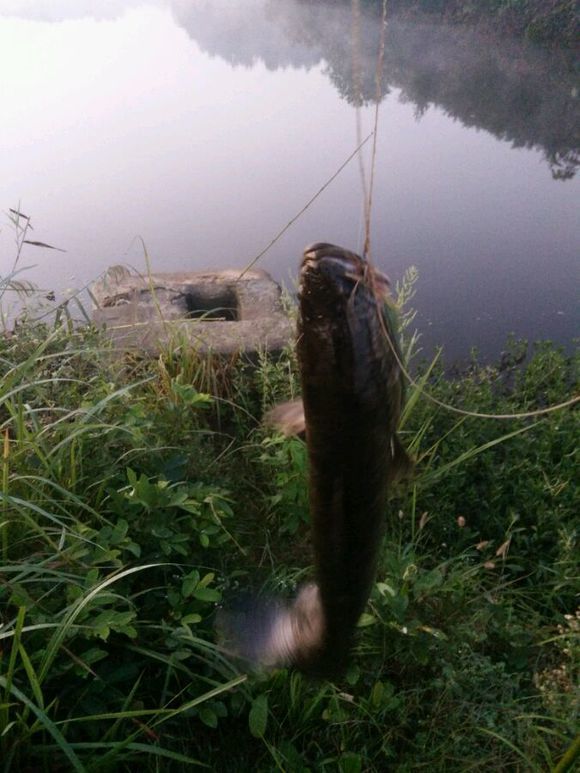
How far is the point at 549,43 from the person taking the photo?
9.20 m

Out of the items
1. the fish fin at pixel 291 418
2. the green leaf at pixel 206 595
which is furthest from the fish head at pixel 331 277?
the green leaf at pixel 206 595

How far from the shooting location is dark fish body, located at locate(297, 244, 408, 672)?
1.16 meters

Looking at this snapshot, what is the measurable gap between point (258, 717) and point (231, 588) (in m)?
0.50

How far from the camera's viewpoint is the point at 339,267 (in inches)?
45.6

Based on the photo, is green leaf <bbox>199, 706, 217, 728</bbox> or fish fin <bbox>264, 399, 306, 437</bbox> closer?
fish fin <bbox>264, 399, 306, 437</bbox>

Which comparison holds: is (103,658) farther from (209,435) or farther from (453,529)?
(453,529)

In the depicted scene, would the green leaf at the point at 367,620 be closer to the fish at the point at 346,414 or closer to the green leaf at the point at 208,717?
the fish at the point at 346,414

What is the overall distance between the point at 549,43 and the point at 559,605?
9.58 metres

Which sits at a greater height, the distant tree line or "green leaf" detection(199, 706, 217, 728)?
the distant tree line

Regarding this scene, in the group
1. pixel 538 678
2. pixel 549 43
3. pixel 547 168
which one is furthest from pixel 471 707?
pixel 549 43

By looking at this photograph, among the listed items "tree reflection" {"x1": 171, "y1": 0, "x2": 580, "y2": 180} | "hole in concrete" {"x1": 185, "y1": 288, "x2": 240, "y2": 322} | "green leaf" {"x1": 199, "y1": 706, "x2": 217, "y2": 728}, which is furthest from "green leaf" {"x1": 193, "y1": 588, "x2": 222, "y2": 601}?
"tree reflection" {"x1": 171, "y1": 0, "x2": 580, "y2": 180}

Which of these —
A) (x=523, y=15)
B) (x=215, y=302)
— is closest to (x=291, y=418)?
(x=215, y=302)

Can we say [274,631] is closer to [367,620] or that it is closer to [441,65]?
[367,620]

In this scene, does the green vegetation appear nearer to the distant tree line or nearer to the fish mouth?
the fish mouth
